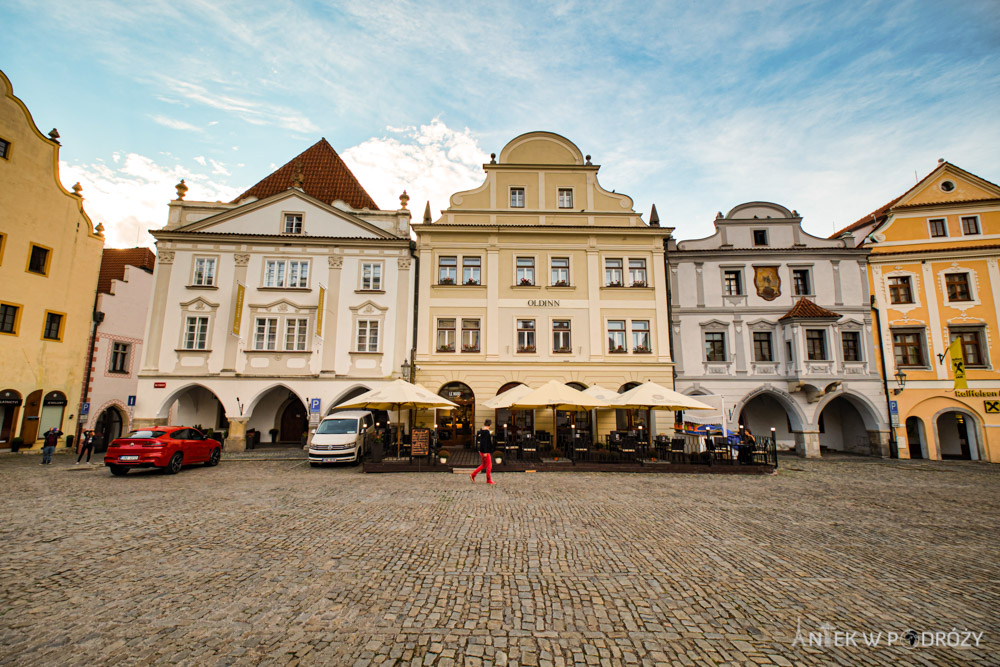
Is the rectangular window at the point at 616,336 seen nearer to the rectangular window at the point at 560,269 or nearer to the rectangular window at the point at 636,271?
the rectangular window at the point at 636,271

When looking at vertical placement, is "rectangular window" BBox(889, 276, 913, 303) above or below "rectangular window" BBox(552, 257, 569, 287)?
below

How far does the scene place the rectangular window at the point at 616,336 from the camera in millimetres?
22923

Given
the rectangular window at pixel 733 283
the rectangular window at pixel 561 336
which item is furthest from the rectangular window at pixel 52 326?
the rectangular window at pixel 733 283

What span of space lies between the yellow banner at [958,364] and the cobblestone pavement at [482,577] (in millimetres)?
15654

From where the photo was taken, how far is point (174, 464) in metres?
14.5

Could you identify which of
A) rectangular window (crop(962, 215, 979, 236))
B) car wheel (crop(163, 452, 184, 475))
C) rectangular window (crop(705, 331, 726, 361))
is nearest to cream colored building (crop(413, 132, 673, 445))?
rectangular window (crop(705, 331, 726, 361))

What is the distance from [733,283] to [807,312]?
3656mm

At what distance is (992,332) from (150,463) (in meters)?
36.8

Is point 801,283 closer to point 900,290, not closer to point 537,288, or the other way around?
point 900,290

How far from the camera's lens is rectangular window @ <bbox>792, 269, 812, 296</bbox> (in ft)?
78.0

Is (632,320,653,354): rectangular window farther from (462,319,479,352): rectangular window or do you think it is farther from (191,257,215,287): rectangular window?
(191,257,215,287): rectangular window

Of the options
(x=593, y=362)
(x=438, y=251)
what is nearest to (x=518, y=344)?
(x=593, y=362)

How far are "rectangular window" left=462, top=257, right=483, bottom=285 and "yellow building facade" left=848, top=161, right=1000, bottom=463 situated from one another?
20.6 m

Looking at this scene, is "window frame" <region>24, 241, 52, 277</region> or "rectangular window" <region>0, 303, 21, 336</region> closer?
"rectangular window" <region>0, 303, 21, 336</region>
